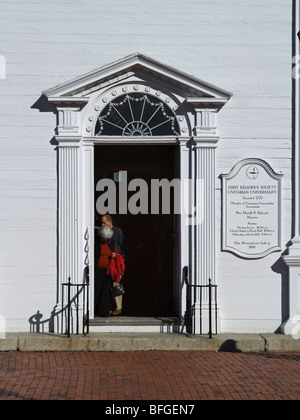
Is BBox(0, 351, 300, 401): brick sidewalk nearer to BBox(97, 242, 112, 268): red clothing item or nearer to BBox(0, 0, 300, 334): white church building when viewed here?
BBox(0, 0, 300, 334): white church building

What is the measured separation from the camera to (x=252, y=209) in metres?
14.6

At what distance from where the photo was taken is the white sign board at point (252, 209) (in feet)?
47.8

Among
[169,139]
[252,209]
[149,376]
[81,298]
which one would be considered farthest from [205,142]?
[149,376]

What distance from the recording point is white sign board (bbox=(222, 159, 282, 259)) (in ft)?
47.8

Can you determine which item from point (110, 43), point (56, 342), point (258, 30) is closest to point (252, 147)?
point (258, 30)

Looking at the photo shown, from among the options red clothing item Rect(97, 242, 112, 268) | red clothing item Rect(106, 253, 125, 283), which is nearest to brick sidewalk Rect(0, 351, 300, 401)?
red clothing item Rect(106, 253, 125, 283)

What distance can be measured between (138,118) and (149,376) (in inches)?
177

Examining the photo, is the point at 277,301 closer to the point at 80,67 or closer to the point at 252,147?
the point at 252,147

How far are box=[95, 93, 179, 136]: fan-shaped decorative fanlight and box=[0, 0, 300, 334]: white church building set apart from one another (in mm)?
18

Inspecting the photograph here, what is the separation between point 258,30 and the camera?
14.6 m

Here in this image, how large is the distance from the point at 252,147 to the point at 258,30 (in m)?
1.85

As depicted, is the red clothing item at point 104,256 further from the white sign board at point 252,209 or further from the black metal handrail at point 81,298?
the white sign board at point 252,209

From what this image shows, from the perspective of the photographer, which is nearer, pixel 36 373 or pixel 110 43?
pixel 36 373

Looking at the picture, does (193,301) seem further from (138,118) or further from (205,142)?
(138,118)
